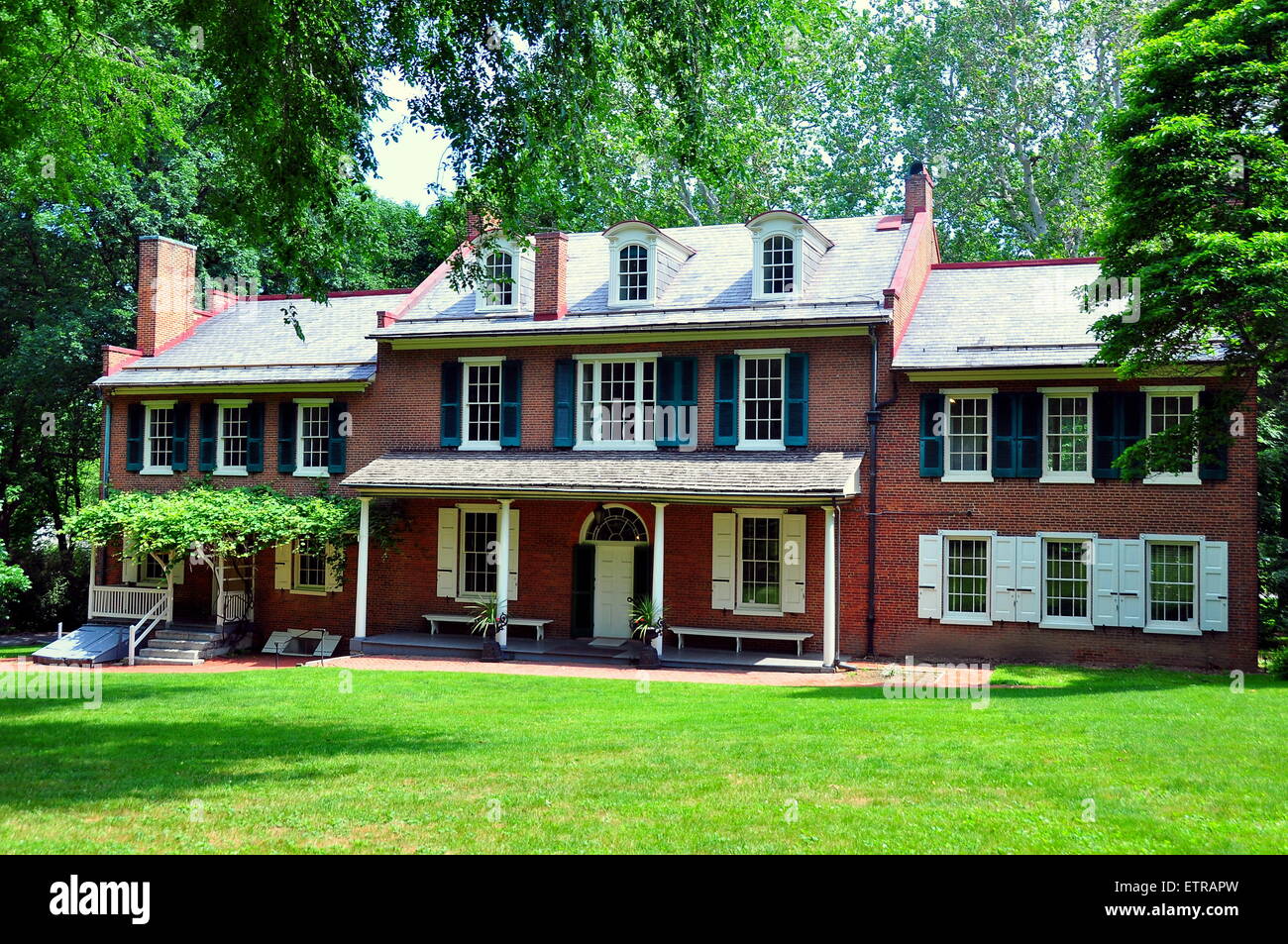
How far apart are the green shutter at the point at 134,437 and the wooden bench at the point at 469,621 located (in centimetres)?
937

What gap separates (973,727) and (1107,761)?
96.1 inches

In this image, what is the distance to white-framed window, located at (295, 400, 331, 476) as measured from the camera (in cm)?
2658

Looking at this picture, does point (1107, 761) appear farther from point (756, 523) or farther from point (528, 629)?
point (528, 629)

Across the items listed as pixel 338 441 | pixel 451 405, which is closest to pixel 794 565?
pixel 451 405

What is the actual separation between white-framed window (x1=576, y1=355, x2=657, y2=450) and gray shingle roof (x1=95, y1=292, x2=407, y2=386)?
5400mm

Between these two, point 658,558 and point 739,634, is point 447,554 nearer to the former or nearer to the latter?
point 658,558

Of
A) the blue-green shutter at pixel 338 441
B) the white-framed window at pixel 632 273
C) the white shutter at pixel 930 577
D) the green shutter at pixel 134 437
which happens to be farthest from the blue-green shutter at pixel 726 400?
the green shutter at pixel 134 437

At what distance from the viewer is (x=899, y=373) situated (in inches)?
872

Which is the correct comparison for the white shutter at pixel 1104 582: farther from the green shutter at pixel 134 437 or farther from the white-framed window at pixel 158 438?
the green shutter at pixel 134 437

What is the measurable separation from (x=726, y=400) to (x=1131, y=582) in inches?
337

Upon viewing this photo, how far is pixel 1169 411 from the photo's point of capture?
20.8 metres

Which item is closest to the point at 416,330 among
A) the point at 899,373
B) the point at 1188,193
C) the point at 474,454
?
the point at 474,454

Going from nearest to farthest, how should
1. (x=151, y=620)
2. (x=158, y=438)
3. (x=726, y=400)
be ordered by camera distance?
(x=726, y=400)
(x=151, y=620)
(x=158, y=438)

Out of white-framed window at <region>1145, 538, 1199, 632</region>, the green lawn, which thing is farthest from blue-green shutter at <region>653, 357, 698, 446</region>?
white-framed window at <region>1145, 538, 1199, 632</region>
